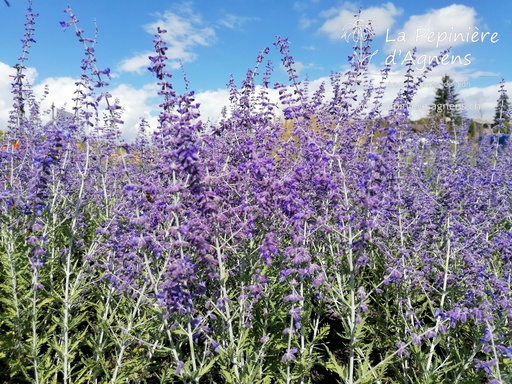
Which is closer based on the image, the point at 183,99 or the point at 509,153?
the point at 183,99

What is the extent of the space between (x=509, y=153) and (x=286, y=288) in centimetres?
879

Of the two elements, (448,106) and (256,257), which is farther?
(448,106)

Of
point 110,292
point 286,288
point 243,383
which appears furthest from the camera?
point 286,288

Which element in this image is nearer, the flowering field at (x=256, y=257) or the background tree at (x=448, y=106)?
the flowering field at (x=256, y=257)

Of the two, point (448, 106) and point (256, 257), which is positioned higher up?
point (448, 106)

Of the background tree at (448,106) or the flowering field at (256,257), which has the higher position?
the background tree at (448,106)

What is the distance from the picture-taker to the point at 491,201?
19.7ft

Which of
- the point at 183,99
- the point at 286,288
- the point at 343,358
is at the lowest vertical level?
the point at 343,358

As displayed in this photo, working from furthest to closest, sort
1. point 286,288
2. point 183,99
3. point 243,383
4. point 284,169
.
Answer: point 284,169
point 286,288
point 243,383
point 183,99

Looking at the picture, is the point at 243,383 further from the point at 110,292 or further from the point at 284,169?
the point at 284,169

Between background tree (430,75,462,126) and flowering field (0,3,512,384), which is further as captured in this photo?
background tree (430,75,462,126)

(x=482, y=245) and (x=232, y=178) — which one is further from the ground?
(x=232, y=178)

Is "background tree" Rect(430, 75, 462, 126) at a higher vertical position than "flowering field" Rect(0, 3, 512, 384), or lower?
higher

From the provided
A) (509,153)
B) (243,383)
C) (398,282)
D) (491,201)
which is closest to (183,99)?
(243,383)
